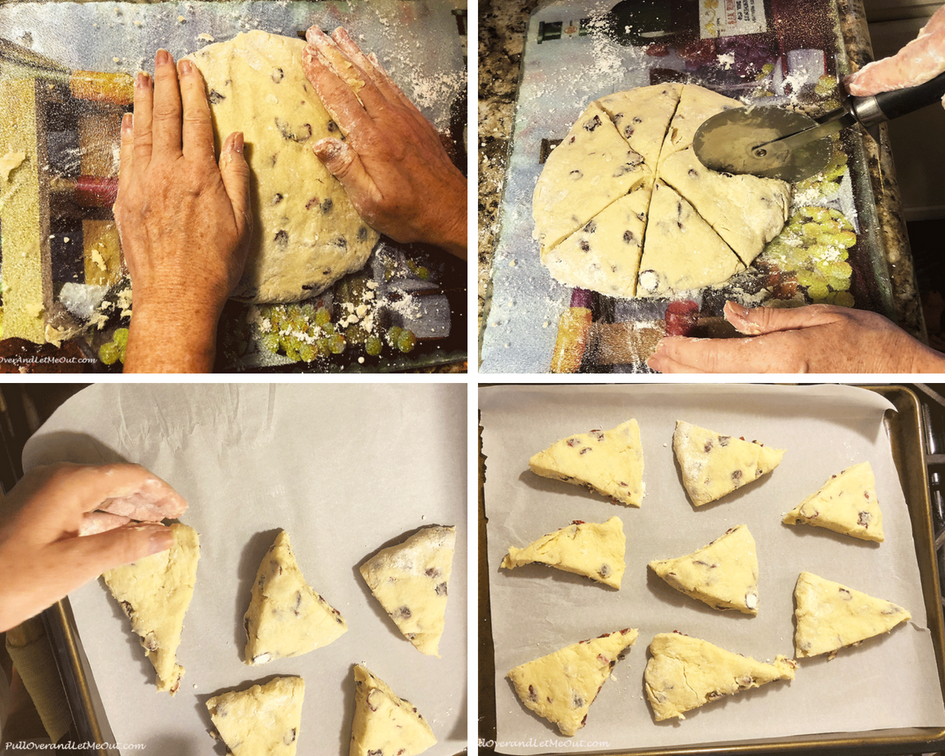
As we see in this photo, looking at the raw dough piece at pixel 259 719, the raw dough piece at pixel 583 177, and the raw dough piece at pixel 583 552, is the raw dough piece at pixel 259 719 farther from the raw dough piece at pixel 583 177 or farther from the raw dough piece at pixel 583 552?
the raw dough piece at pixel 583 177

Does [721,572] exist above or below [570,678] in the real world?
above

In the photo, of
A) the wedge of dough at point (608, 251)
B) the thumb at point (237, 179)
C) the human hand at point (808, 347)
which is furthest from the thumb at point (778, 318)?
the thumb at point (237, 179)

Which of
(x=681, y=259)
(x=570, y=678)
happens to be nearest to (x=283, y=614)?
(x=570, y=678)

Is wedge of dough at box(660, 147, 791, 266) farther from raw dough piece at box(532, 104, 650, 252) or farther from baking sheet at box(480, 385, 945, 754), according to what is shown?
baking sheet at box(480, 385, 945, 754)

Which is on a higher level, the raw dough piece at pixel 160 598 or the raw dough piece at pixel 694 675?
the raw dough piece at pixel 160 598

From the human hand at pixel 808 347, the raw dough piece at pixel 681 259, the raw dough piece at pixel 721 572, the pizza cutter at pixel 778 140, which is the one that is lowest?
the raw dough piece at pixel 721 572

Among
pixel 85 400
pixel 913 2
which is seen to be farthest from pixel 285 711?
pixel 913 2

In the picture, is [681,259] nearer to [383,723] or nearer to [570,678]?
[570,678]
